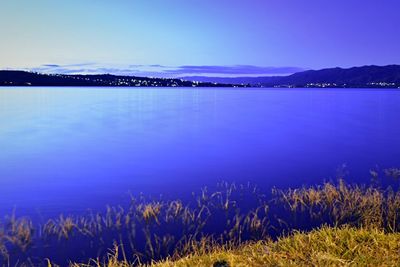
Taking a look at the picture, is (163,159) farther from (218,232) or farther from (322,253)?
(322,253)

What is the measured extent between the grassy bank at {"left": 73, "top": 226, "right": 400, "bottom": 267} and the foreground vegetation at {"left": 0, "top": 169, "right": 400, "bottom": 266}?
26 millimetres

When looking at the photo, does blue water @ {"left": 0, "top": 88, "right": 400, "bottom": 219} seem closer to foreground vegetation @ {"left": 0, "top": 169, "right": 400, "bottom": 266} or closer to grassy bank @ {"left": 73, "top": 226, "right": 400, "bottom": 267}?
foreground vegetation @ {"left": 0, "top": 169, "right": 400, "bottom": 266}

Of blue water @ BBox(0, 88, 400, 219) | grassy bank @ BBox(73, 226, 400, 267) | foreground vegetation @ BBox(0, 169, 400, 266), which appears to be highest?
grassy bank @ BBox(73, 226, 400, 267)

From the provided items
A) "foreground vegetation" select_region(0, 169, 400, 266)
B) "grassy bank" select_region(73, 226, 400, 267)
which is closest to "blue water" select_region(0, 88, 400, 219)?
"foreground vegetation" select_region(0, 169, 400, 266)

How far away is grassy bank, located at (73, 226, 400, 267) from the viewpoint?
7.50 metres

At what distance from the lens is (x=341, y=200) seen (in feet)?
53.3

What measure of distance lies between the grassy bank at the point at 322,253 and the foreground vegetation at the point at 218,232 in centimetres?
3

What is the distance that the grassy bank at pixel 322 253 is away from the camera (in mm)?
7504

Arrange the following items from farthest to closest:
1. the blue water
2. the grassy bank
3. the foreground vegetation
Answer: the blue water → the foreground vegetation → the grassy bank

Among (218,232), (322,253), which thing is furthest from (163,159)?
(322,253)

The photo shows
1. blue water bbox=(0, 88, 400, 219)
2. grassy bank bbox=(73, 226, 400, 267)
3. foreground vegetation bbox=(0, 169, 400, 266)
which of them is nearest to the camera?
grassy bank bbox=(73, 226, 400, 267)

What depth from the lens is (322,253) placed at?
7910 millimetres

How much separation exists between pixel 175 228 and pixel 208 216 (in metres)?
1.86

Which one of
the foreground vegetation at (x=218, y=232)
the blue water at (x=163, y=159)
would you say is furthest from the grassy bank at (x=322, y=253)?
the blue water at (x=163, y=159)
